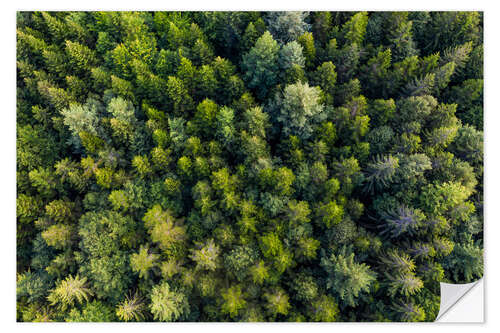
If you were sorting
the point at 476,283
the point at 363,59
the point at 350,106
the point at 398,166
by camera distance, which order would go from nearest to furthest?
the point at 476,283 → the point at 398,166 → the point at 350,106 → the point at 363,59

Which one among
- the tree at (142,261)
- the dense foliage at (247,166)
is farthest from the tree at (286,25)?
the tree at (142,261)

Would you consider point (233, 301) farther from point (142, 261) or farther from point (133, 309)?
point (142, 261)

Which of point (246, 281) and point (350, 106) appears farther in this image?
point (350, 106)

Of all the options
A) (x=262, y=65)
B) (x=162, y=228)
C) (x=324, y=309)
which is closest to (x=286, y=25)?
(x=262, y=65)

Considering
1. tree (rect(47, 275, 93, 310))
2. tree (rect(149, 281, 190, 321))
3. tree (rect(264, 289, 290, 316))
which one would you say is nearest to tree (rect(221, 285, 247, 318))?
tree (rect(264, 289, 290, 316))

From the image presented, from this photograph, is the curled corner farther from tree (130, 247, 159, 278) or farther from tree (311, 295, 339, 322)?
tree (130, 247, 159, 278)
